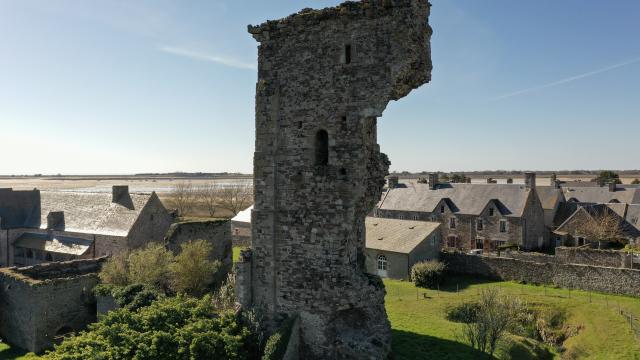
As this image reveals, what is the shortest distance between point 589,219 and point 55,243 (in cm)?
4523

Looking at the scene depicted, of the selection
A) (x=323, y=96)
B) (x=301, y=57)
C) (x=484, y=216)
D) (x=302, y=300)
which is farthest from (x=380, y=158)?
(x=484, y=216)

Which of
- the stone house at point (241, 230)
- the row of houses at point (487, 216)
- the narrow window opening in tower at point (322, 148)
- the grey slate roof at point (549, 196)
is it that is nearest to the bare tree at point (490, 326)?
the narrow window opening in tower at point (322, 148)

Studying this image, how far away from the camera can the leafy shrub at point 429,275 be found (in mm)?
27672

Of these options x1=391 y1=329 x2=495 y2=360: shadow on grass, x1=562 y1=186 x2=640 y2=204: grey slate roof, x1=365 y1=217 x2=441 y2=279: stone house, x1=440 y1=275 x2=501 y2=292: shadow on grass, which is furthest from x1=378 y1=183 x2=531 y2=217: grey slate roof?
x1=391 y1=329 x2=495 y2=360: shadow on grass

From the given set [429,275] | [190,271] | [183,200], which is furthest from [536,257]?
[183,200]

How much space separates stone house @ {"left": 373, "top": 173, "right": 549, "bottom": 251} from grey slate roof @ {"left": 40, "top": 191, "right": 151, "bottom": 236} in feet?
84.2

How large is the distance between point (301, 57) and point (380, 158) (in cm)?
398

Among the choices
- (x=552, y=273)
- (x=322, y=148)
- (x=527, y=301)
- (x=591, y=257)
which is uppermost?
(x=322, y=148)

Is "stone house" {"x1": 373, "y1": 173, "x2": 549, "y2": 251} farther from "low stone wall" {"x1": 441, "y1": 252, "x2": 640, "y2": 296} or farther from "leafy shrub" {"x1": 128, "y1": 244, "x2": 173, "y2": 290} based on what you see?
"leafy shrub" {"x1": 128, "y1": 244, "x2": 173, "y2": 290}

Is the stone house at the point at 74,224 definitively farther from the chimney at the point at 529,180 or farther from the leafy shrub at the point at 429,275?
the chimney at the point at 529,180

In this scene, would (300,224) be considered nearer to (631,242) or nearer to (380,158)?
(380,158)

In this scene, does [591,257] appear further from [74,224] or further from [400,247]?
[74,224]

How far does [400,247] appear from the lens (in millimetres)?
30562

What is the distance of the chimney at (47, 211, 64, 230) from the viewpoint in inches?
1335
